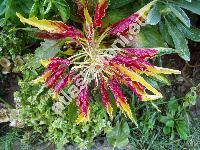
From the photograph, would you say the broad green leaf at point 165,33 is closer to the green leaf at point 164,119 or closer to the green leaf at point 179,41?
the green leaf at point 179,41

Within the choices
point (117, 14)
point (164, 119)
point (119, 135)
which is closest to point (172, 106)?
point (164, 119)

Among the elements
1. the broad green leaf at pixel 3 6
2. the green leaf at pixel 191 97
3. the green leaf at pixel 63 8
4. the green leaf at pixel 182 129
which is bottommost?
the green leaf at pixel 182 129

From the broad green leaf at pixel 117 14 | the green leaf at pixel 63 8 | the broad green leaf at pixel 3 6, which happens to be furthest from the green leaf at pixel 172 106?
the broad green leaf at pixel 3 6

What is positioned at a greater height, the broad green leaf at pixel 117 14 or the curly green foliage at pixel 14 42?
the broad green leaf at pixel 117 14

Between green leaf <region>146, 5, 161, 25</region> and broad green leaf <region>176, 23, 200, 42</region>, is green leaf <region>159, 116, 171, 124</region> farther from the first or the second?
green leaf <region>146, 5, 161, 25</region>

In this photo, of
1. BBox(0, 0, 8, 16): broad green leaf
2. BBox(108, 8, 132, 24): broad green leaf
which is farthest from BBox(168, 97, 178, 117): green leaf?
BBox(0, 0, 8, 16): broad green leaf

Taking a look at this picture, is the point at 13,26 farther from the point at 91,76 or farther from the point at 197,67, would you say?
the point at 197,67

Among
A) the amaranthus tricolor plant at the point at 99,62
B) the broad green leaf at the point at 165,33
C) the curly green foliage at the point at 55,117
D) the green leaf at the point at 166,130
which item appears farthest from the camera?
the green leaf at the point at 166,130

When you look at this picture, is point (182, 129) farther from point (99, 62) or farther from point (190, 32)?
point (99, 62)
